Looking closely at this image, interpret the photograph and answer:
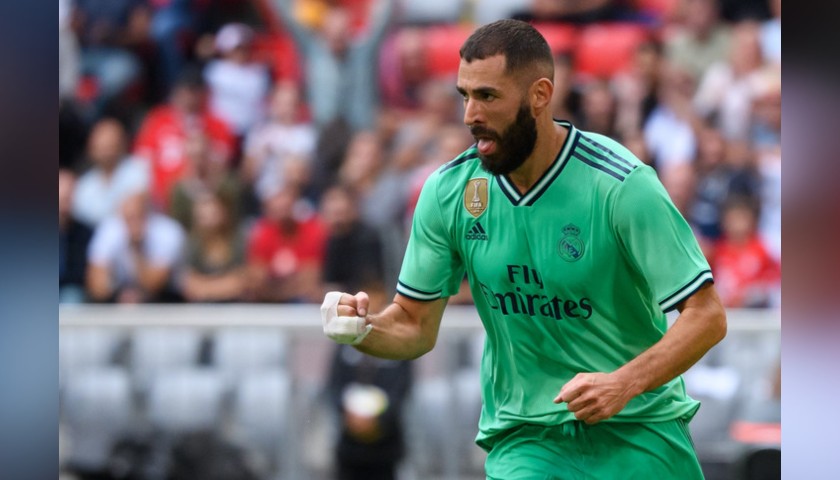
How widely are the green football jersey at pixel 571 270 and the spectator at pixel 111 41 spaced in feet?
17.9

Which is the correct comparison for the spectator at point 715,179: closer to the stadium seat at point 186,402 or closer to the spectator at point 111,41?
the stadium seat at point 186,402

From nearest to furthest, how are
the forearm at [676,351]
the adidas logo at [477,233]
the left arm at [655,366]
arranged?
1. the left arm at [655,366]
2. the forearm at [676,351]
3. the adidas logo at [477,233]

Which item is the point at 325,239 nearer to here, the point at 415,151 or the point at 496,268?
the point at 415,151

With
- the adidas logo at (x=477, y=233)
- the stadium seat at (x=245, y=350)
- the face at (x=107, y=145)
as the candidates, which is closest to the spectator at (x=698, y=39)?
the stadium seat at (x=245, y=350)

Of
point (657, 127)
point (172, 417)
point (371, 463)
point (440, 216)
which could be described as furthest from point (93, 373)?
point (440, 216)

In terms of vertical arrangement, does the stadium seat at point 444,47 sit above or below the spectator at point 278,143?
above

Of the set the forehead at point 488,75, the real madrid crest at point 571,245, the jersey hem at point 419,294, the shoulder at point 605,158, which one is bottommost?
the jersey hem at point 419,294

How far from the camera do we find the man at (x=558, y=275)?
12.6 ft

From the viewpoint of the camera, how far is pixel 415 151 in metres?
8.39

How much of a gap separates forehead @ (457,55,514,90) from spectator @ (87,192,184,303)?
16.1 ft

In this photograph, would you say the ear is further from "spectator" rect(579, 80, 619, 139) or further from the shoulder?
"spectator" rect(579, 80, 619, 139)

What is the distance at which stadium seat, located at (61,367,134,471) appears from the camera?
8.19 meters

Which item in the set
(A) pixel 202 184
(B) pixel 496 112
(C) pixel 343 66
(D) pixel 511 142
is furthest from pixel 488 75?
(A) pixel 202 184

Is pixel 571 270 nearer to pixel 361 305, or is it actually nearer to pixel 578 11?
pixel 361 305
